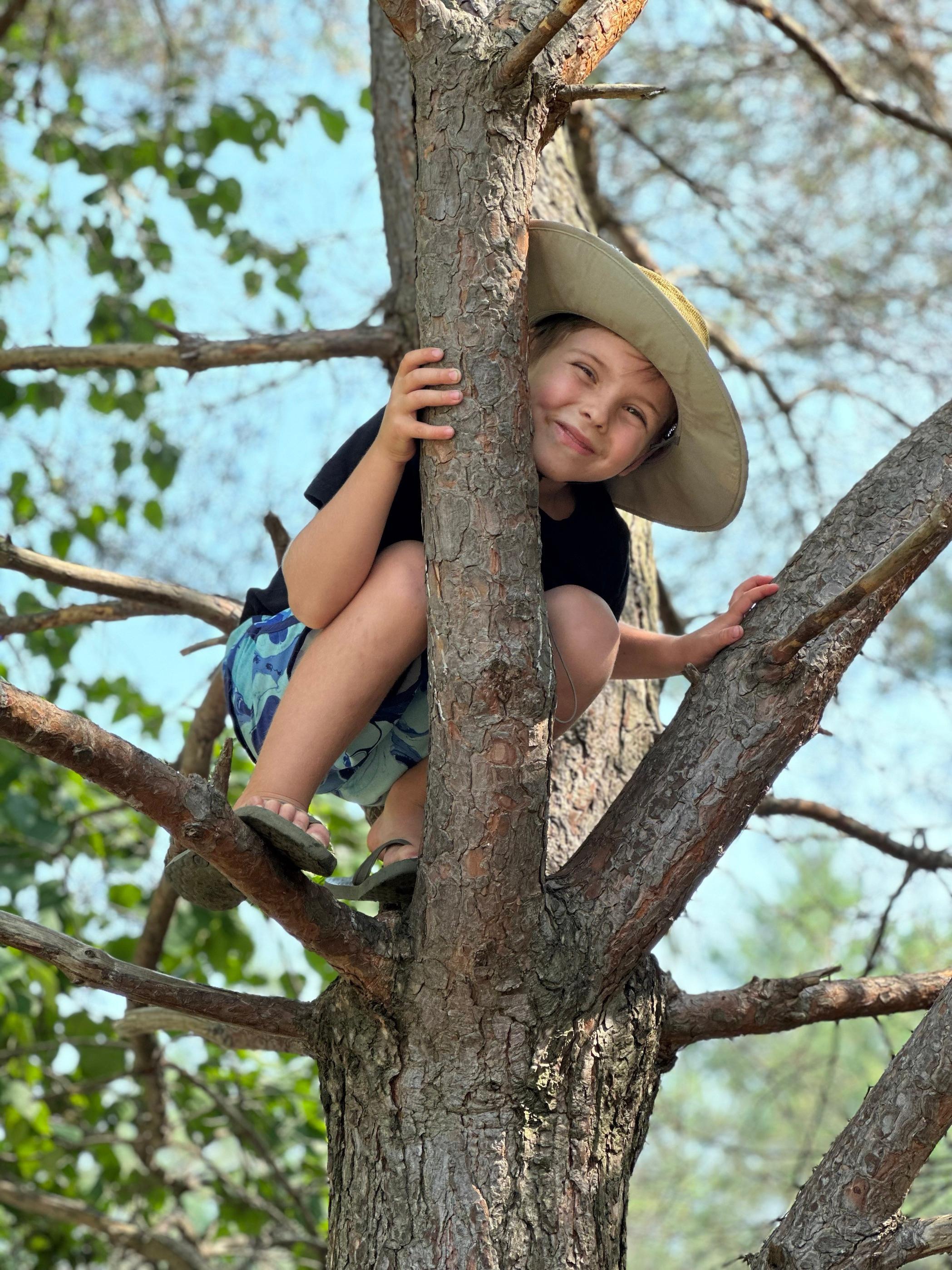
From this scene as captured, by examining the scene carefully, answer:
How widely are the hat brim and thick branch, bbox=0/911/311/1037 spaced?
84 centimetres

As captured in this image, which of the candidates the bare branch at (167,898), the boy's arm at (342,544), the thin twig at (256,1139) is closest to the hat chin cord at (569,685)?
the boy's arm at (342,544)

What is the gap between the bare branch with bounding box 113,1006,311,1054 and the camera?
1.54 meters

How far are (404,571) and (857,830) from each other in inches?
46.6

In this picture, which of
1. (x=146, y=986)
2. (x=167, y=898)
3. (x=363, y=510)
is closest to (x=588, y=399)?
(x=363, y=510)

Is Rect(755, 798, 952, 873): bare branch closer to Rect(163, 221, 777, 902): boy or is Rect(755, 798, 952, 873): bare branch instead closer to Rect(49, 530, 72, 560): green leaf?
Rect(163, 221, 777, 902): boy

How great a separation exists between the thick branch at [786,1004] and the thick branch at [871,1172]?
279 mm

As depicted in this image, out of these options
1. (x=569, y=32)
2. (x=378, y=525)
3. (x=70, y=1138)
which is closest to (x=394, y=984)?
(x=378, y=525)

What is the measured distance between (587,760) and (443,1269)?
879 millimetres

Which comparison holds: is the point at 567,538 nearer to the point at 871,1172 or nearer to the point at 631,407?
the point at 631,407

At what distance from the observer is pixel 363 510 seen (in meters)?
1.36

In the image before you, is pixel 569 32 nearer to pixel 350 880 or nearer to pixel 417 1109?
pixel 350 880

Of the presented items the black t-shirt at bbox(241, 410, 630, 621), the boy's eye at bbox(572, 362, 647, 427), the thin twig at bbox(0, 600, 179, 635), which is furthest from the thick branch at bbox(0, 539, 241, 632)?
the boy's eye at bbox(572, 362, 647, 427)

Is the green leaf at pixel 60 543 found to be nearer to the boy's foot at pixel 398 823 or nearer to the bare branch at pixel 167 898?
the bare branch at pixel 167 898

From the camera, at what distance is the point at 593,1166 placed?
4.26ft
